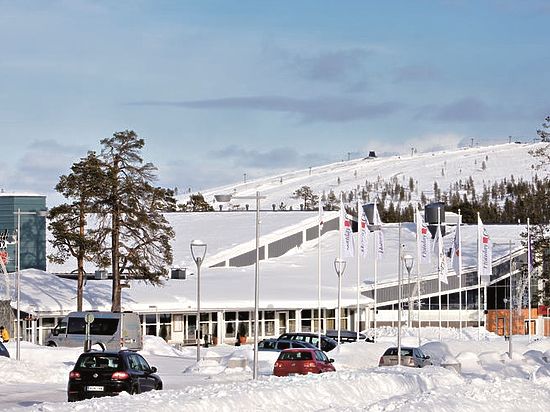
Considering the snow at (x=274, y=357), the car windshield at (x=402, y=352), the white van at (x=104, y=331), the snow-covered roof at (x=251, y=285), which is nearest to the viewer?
the snow at (x=274, y=357)

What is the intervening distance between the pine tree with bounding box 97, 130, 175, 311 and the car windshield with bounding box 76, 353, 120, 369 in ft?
122

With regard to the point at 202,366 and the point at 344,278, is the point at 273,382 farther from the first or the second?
the point at 344,278

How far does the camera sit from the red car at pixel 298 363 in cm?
4256

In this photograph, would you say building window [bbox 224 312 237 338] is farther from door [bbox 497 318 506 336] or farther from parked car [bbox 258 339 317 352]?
door [bbox 497 318 506 336]

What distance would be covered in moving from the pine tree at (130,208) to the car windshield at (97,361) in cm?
3722

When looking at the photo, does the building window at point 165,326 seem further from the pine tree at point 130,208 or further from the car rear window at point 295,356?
the car rear window at point 295,356

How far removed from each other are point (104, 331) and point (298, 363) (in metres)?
18.9

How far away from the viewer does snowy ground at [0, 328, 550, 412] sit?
25.7 meters

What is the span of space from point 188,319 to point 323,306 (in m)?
9.24

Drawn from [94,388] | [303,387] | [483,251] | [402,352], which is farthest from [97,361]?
[483,251]

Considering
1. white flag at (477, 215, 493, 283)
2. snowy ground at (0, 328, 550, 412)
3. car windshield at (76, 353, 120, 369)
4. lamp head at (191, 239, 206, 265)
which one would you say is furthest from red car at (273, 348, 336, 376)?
white flag at (477, 215, 493, 283)

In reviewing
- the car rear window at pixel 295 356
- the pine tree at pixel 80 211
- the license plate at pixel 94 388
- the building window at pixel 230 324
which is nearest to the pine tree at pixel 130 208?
the pine tree at pixel 80 211

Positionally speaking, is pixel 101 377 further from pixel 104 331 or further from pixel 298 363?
pixel 104 331

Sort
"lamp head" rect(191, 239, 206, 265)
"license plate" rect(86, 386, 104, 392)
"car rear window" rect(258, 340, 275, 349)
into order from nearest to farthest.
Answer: "license plate" rect(86, 386, 104, 392) → "lamp head" rect(191, 239, 206, 265) → "car rear window" rect(258, 340, 275, 349)
